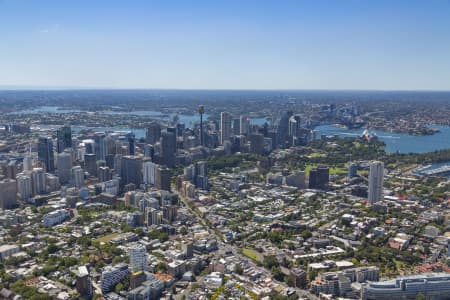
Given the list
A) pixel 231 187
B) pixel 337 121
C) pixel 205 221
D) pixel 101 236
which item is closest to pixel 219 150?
pixel 231 187

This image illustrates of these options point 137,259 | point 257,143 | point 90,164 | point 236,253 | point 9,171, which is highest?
point 257,143

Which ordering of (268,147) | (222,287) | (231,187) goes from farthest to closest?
(268,147) < (231,187) < (222,287)

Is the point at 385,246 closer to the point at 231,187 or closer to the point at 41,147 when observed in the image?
the point at 231,187

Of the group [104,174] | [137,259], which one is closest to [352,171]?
[104,174]

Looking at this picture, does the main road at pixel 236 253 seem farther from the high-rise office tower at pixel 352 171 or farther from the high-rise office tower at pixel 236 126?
the high-rise office tower at pixel 236 126

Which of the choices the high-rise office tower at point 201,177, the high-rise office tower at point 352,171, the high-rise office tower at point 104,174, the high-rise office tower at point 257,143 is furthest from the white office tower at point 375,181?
the high-rise office tower at point 104,174

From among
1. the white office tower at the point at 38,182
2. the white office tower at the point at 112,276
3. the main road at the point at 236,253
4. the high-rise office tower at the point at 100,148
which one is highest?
the high-rise office tower at the point at 100,148

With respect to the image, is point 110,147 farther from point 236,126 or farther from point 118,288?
point 118,288
